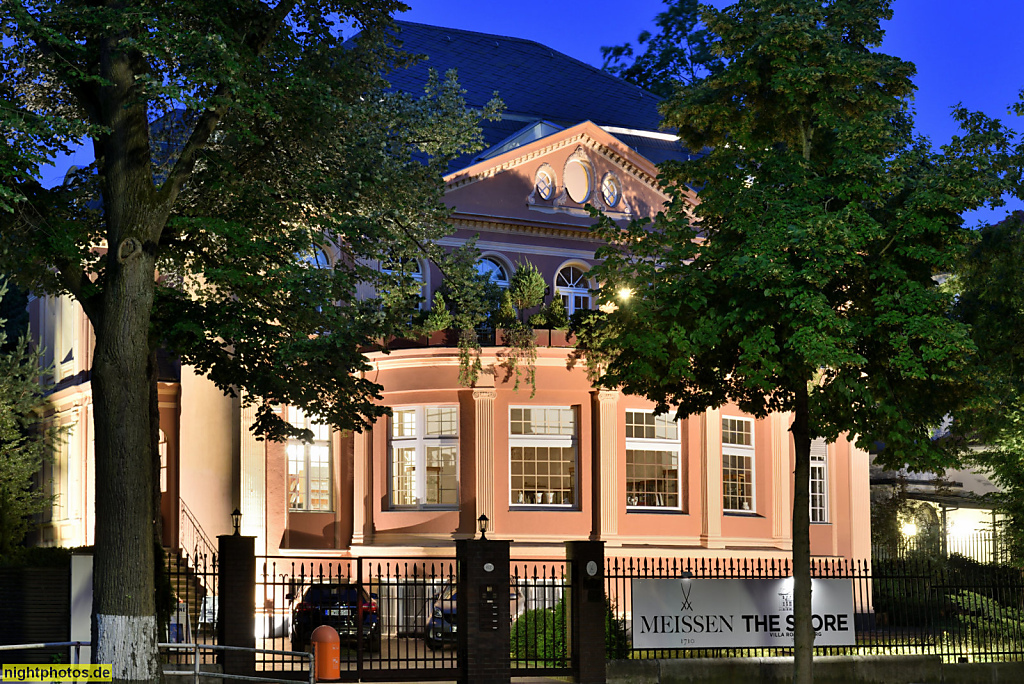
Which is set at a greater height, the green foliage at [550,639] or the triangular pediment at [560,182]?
the triangular pediment at [560,182]

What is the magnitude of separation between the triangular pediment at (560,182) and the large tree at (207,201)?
10746mm

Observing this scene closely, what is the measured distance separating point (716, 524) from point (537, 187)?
9646mm

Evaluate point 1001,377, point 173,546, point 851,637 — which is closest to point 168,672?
point 851,637

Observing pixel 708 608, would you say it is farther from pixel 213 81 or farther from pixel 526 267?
pixel 526 267

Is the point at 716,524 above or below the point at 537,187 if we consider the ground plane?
below

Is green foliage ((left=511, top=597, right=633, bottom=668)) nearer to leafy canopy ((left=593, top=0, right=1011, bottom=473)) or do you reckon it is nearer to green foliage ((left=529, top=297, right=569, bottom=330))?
leafy canopy ((left=593, top=0, right=1011, bottom=473))

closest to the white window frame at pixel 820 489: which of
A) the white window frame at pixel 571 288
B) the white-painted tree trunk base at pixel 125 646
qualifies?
the white window frame at pixel 571 288

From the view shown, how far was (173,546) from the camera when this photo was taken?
28516 mm

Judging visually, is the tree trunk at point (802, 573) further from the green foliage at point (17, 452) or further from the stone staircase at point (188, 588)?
the green foliage at point (17, 452)

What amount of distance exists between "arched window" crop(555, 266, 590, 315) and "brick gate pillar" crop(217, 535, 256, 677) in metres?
15.6

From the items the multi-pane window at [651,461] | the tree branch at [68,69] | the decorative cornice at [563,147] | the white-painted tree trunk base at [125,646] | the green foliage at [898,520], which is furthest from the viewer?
the green foliage at [898,520]

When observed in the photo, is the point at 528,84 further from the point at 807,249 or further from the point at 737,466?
the point at 807,249

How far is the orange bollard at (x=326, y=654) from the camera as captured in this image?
52.1ft

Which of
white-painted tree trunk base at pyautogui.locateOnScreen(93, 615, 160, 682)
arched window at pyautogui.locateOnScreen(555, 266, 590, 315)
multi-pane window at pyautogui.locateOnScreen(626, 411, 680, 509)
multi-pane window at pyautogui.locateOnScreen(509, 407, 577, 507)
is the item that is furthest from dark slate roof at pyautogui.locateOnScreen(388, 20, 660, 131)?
white-painted tree trunk base at pyautogui.locateOnScreen(93, 615, 160, 682)
